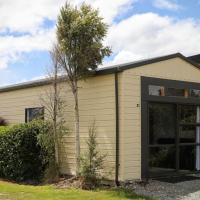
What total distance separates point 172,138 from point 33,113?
521cm

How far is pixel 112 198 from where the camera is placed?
1041 cm

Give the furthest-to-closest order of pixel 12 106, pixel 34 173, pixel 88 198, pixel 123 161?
pixel 12 106, pixel 34 173, pixel 123 161, pixel 88 198

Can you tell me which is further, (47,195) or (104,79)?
(104,79)

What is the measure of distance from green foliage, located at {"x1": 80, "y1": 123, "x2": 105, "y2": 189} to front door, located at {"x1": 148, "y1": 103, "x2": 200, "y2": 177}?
1.63 m

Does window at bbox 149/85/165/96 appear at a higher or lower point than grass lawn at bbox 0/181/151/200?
higher

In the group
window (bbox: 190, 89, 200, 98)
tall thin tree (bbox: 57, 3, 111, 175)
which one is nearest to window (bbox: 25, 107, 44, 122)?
tall thin tree (bbox: 57, 3, 111, 175)

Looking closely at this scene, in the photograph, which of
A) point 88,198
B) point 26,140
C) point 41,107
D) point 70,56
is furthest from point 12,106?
point 88,198

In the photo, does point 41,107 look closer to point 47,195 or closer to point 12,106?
point 12,106

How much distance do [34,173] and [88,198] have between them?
14.5ft

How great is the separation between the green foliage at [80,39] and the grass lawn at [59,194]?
330 cm

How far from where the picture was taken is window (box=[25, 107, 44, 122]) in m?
15.6

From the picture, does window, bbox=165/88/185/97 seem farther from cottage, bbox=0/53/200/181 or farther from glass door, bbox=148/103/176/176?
glass door, bbox=148/103/176/176

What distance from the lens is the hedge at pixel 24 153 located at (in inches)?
555

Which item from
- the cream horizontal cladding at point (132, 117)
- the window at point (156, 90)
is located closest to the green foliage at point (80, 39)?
the cream horizontal cladding at point (132, 117)
